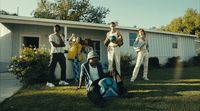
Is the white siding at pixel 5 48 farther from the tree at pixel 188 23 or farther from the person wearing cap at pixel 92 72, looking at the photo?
the tree at pixel 188 23

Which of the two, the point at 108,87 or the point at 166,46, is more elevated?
the point at 166,46

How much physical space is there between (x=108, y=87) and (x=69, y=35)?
11.7 meters

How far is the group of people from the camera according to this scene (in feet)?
22.9

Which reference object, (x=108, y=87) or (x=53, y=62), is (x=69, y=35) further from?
(x=108, y=87)

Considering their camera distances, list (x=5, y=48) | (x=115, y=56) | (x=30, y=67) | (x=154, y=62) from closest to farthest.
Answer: (x=115, y=56)
(x=30, y=67)
(x=5, y=48)
(x=154, y=62)

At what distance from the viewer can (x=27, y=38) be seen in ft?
56.3

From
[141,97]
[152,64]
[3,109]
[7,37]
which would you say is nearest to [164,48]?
[152,64]

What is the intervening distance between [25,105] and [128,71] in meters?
8.05

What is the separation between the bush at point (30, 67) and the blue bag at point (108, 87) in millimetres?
4110

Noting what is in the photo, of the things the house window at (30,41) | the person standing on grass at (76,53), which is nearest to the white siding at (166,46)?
the house window at (30,41)

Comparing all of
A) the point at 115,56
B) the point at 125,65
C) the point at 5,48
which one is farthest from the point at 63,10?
the point at 115,56

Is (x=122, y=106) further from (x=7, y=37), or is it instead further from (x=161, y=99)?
(x=7, y=37)

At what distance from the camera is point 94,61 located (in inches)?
285

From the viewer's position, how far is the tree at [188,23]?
33.9 metres
